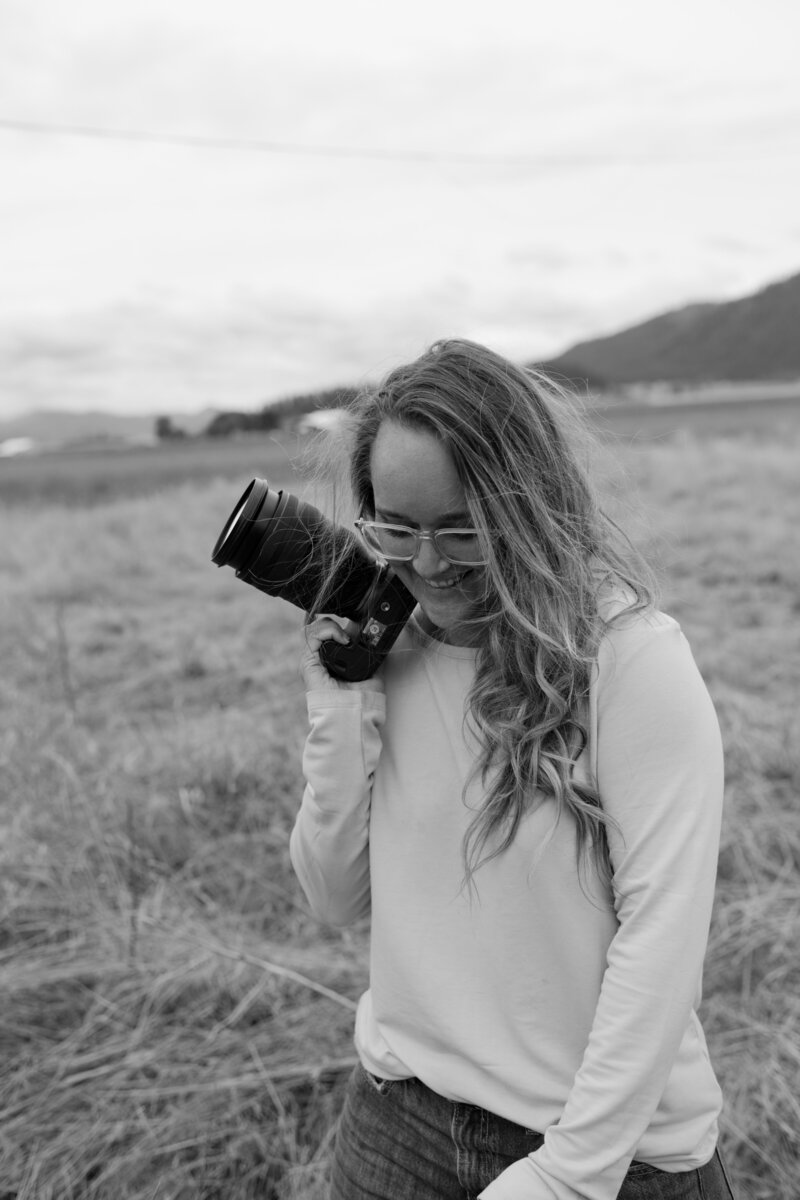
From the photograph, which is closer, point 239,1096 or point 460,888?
point 460,888

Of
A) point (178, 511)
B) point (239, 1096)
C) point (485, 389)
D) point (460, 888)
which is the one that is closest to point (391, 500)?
point (485, 389)

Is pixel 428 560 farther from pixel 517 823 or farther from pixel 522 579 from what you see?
pixel 517 823

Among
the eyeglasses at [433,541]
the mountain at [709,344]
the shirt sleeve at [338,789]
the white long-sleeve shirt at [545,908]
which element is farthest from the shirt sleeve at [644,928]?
the mountain at [709,344]

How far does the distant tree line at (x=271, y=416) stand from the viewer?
1.55 meters

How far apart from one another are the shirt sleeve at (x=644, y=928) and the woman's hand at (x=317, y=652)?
348mm

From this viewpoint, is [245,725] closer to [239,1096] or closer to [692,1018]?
[239,1096]

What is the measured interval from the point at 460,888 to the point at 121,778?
2187 mm

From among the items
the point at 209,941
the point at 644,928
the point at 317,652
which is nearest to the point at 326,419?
the point at 317,652

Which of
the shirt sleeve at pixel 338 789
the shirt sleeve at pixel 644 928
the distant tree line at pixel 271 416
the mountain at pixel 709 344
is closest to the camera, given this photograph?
the shirt sleeve at pixel 644 928

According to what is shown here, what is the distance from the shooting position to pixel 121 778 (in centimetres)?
315

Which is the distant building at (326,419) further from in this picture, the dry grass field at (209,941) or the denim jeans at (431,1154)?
the denim jeans at (431,1154)

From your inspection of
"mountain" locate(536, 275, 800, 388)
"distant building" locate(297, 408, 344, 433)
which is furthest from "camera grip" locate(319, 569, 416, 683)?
"mountain" locate(536, 275, 800, 388)

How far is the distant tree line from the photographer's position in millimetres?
1553

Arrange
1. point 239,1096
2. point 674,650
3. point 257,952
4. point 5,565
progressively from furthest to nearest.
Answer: point 5,565 → point 257,952 → point 239,1096 → point 674,650
